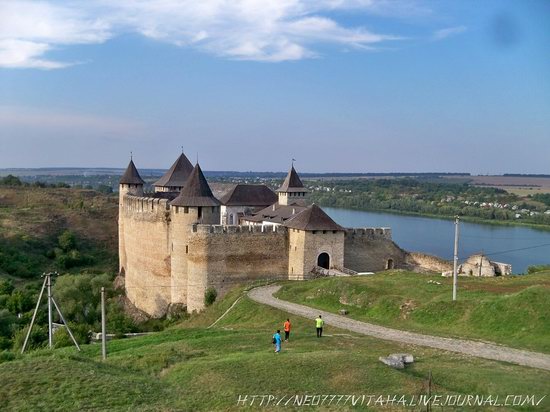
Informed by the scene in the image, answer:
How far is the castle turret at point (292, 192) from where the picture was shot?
2772cm

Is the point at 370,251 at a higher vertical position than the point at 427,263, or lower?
higher

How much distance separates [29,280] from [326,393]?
93.1 feet

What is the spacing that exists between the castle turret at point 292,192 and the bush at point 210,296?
9.17 m

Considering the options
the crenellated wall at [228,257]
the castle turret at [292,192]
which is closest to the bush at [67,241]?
the castle turret at [292,192]

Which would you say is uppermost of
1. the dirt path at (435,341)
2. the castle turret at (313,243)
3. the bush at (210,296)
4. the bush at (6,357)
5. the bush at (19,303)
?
the castle turret at (313,243)

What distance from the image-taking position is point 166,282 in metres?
22.2

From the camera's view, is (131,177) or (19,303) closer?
(19,303)

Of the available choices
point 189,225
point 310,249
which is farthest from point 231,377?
point 189,225

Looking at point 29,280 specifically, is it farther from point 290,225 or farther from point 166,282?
point 290,225

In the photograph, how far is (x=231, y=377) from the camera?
28.0 ft

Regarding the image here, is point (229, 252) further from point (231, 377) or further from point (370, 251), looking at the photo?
point (231, 377)

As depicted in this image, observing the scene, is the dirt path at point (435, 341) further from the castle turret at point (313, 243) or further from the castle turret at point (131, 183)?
the castle turret at point (131, 183)

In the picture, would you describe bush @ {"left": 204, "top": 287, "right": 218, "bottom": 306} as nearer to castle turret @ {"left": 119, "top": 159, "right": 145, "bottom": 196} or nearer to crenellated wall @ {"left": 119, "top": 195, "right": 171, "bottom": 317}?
crenellated wall @ {"left": 119, "top": 195, "right": 171, "bottom": 317}

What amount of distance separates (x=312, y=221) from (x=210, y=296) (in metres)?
4.39
